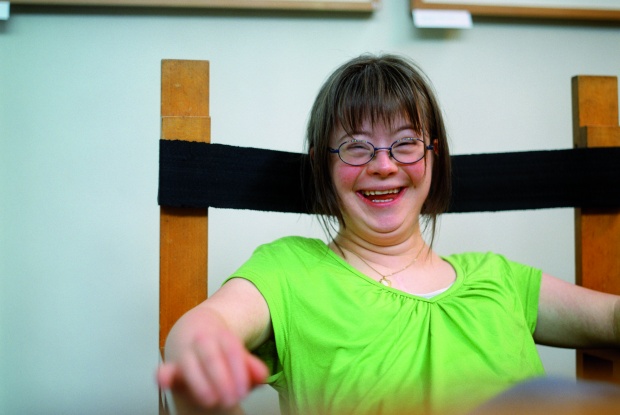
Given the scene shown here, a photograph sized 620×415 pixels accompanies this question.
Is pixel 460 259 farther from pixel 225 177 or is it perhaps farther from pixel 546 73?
pixel 546 73

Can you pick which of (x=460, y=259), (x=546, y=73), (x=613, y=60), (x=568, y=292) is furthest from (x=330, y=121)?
(x=613, y=60)

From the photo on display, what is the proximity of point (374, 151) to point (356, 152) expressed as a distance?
26mm

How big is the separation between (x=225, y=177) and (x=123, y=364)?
1.64ft

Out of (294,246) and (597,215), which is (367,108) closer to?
(294,246)

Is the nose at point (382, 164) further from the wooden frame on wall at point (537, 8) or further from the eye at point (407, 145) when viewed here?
the wooden frame on wall at point (537, 8)

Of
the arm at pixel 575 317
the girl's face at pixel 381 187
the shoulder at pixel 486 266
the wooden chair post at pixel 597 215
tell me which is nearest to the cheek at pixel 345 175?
the girl's face at pixel 381 187

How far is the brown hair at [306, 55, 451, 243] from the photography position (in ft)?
2.80

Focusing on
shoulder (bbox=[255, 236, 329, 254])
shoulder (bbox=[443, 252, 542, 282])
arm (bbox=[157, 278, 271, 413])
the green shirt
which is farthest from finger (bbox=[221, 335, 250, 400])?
shoulder (bbox=[443, 252, 542, 282])

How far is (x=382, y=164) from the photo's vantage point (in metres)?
0.85

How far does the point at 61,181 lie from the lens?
1.19 meters

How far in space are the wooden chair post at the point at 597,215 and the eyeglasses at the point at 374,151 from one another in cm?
37

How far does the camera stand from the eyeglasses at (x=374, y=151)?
86 centimetres

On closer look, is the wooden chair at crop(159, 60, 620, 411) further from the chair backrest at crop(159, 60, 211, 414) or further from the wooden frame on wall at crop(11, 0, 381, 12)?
the wooden frame on wall at crop(11, 0, 381, 12)

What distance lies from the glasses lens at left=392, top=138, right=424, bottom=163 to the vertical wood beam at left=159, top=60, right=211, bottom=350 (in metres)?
0.28
